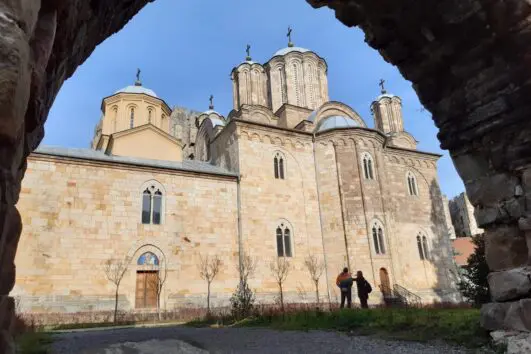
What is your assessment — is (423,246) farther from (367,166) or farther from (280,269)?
(280,269)

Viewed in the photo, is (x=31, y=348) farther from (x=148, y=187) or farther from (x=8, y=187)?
(x=148, y=187)

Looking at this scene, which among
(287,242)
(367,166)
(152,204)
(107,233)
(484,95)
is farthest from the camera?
(367,166)

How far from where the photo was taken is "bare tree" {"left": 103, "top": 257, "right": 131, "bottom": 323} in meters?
15.2

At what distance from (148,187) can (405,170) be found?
16.6 metres

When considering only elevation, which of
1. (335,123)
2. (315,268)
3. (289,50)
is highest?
(289,50)

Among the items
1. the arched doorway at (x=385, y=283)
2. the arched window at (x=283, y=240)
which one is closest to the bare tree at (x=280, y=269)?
the arched window at (x=283, y=240)

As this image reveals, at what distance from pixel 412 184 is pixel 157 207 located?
16564 mm

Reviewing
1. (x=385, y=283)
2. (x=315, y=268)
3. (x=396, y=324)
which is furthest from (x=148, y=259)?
(x=396, y=324)

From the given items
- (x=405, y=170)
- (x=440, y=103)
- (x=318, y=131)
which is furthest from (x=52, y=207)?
(x=405, y=170)

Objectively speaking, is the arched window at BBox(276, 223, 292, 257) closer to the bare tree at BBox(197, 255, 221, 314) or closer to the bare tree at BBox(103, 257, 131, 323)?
the bare tree at BBox(197, 255, 221, 314)

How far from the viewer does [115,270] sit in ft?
50.7

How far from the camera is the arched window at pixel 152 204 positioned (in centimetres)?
1690

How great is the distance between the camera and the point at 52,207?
599 inches

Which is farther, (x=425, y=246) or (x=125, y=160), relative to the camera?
(x=425, y=246)
